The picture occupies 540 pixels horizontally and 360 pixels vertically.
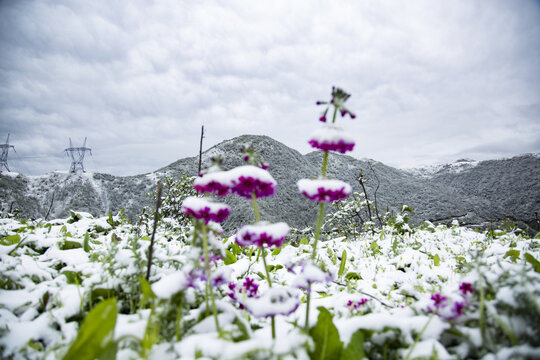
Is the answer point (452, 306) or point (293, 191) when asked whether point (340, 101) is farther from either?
point (293, 191)

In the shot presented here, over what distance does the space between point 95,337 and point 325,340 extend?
812 mm

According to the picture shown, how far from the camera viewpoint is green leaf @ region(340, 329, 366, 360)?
960 mm

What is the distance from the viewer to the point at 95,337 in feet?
2.82

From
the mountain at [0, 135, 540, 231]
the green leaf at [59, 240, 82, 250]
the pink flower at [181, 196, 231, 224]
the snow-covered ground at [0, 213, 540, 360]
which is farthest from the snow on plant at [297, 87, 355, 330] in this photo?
the mountain at [0, 135, 540, 231]

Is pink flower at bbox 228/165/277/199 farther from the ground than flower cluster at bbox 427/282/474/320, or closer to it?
farther from the ground

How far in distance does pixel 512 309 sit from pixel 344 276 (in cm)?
170

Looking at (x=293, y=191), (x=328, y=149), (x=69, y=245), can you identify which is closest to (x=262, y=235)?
(x=328, y=149)

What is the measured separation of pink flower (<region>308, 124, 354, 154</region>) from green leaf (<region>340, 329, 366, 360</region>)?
75 centimetres

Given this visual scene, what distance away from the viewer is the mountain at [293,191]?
22.7 feet

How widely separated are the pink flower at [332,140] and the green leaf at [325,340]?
0.71 meters

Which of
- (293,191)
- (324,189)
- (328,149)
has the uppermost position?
(293,191)

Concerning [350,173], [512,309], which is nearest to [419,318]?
[512,309]

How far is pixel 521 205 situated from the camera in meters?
7.10

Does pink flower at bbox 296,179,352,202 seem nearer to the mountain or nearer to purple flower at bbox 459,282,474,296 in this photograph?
purple flower at bbox 459,282,474,296
